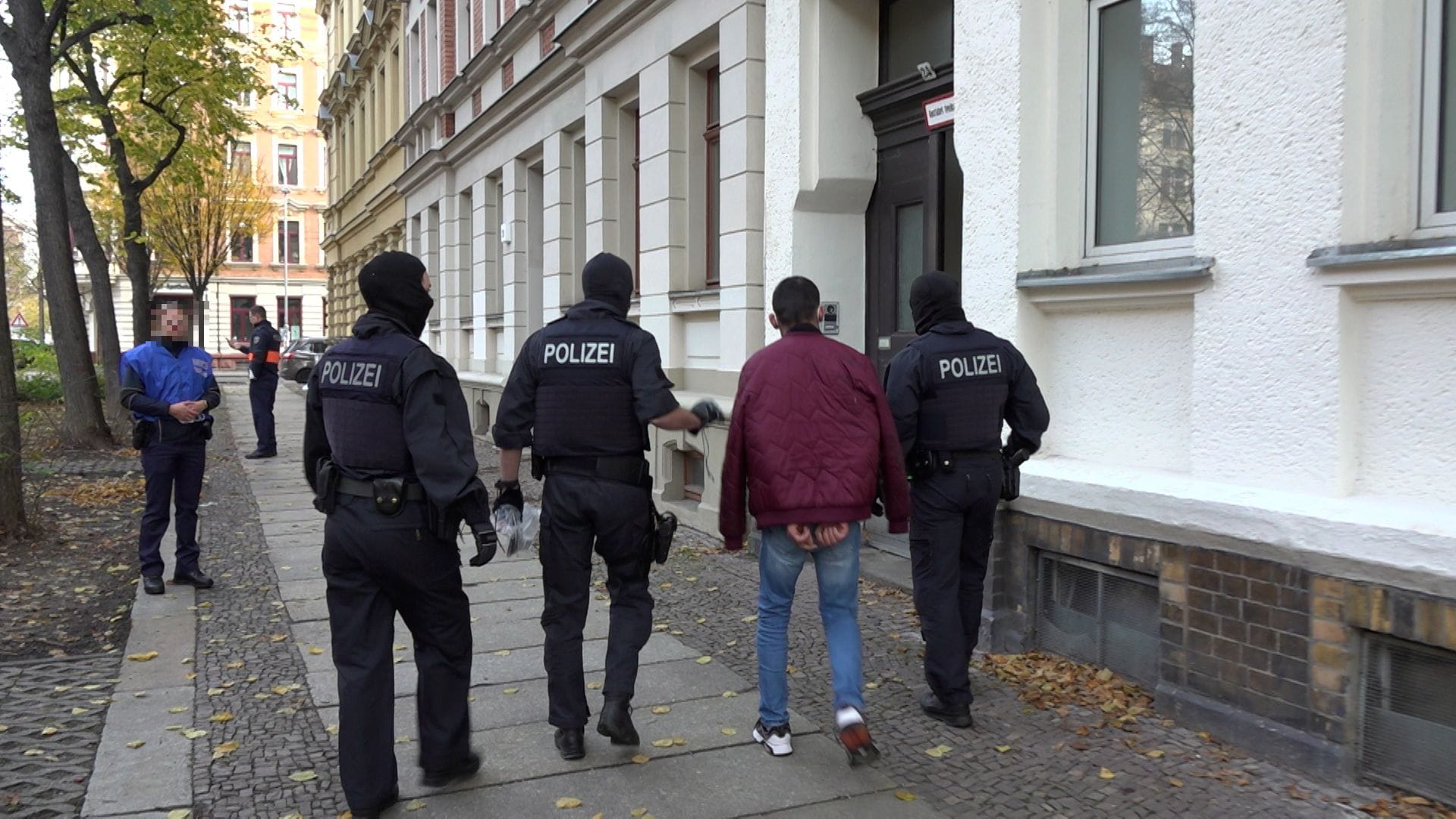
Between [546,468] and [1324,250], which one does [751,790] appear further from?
[1324,250]

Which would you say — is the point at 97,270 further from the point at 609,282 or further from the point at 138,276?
the point at 609,282

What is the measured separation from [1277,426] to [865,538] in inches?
147

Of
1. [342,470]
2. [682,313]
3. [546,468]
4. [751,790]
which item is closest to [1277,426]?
[751,790]

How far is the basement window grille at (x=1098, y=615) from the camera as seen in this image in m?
5.09

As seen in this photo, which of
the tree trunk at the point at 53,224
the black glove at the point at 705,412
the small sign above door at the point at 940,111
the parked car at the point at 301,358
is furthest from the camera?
the parked car at the point at 301,358

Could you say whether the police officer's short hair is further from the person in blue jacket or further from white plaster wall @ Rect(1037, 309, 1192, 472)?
the person in blue jacket

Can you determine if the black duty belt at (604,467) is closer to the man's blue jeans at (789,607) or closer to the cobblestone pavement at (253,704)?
the man's blue jeans at (789,607)

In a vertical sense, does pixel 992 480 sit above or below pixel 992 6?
below

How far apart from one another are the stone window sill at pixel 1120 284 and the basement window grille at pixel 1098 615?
1226 mm

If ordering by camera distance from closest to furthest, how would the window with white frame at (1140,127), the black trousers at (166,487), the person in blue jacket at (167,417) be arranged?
the window with white frame at (1140,127)
the person in blue jacket at (167,417)
the black trousers at (166,487)

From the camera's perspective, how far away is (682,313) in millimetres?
10312

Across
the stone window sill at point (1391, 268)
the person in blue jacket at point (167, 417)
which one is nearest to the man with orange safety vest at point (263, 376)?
the person in blue jacket at point (167, 417)

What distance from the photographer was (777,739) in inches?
173

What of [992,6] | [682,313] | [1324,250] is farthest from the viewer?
[682,313]
